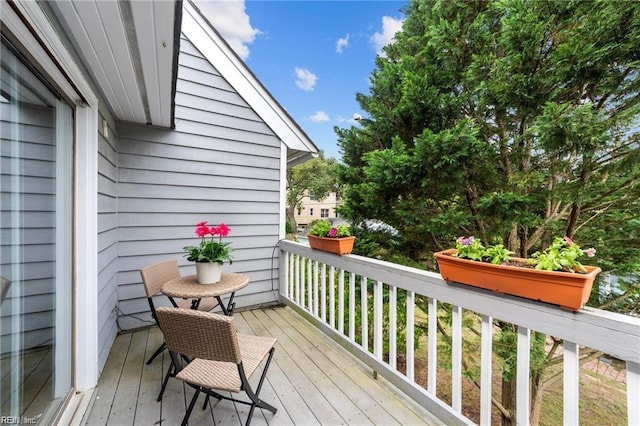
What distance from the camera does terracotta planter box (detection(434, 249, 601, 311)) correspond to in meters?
1.11

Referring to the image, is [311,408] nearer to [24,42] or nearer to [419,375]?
[24,42]

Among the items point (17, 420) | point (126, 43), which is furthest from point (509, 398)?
point (126, 43)

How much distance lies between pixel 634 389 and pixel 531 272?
51 centimetres

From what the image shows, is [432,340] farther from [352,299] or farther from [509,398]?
[509,398]

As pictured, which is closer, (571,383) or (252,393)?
(571,383)

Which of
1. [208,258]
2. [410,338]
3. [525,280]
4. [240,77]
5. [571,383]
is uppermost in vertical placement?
[240,77]

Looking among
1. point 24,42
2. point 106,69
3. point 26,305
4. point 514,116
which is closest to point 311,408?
point 26,305

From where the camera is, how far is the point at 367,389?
2.04 m

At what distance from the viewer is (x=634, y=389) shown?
1.05 meters

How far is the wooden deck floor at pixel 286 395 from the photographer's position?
175 cm

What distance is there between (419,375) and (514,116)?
3786 mm

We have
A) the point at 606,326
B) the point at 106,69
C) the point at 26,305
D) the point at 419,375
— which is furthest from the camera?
the point at 419,375

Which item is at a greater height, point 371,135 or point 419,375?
point 371,135

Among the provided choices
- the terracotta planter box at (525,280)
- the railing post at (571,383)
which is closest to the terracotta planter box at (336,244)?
the terracotta planter box at (525,280)
